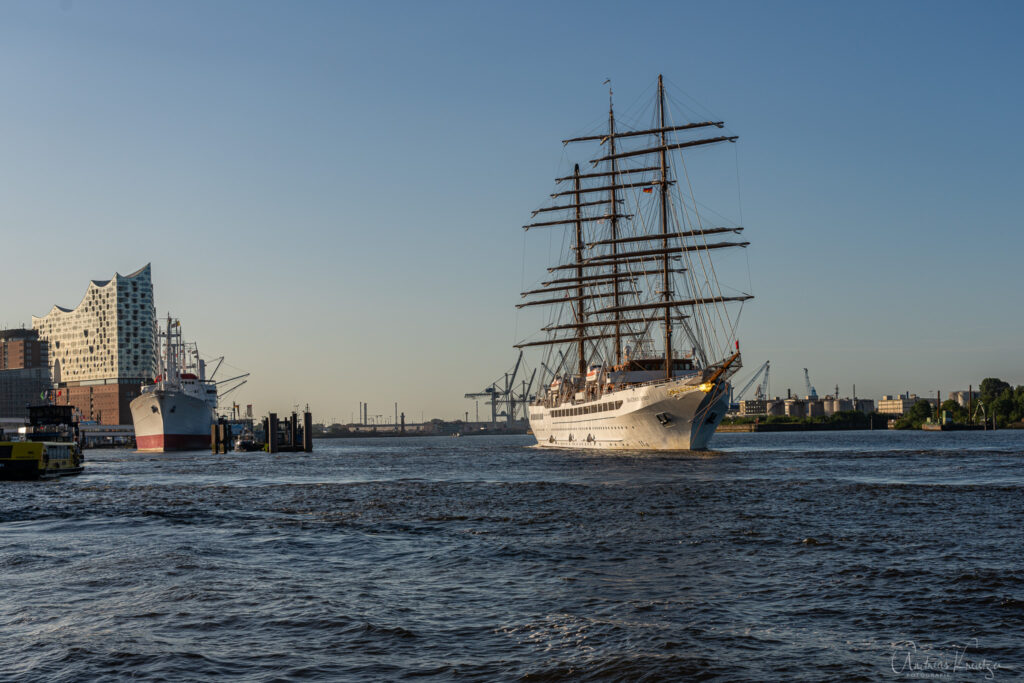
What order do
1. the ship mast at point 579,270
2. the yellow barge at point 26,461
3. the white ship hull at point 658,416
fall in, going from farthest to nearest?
the ship mast at point 579,270 → the white ship hull at point 658,416 → the yellow barge at point 26,461

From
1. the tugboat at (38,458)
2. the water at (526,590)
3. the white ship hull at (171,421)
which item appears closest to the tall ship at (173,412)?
the white ship hull at (171,421)

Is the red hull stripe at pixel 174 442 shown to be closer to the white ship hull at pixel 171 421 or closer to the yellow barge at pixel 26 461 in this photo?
the white ship hull at pixel 171 421

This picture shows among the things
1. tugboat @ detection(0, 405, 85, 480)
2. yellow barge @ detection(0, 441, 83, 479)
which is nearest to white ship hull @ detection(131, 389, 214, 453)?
tugboat @ detection(0, 405, 85, 480)

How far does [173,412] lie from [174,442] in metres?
6.60

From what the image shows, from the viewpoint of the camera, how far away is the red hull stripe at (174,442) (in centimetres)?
14138

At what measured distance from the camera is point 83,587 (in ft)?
65.0

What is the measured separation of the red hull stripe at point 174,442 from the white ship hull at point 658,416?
77135 millimetres

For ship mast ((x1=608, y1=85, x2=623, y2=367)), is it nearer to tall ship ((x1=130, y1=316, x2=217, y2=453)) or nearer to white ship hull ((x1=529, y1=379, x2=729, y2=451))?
white ship hull ((x1=529, y1=379, x2=729, y2=451))

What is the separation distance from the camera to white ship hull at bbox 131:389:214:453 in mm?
137500

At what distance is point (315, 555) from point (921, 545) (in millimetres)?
16303

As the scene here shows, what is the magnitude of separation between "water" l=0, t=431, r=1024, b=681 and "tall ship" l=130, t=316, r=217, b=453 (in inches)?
4082

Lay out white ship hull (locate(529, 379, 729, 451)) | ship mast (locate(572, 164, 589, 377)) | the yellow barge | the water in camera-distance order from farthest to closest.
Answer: ship mast (locate(572, 164, 589, 377)), white ship hull (locate(529, 379, 729, 451)), the yellow barge, the water

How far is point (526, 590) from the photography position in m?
18.8

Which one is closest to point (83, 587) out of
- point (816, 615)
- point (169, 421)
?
point (816, 615)
